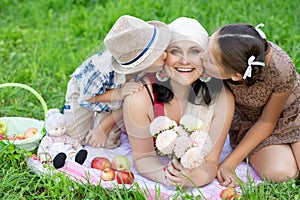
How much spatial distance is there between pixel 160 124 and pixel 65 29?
6.68ft

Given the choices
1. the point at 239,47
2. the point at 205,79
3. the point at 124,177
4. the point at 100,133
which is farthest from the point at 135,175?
the point at 239,47

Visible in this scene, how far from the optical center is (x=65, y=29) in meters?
4.11

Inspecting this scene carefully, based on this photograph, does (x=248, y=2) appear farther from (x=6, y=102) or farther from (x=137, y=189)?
(x=137, y=189)

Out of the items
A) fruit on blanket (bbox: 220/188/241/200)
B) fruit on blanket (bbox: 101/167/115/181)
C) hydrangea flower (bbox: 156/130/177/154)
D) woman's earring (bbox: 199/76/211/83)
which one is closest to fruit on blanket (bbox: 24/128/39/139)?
fruit on blanket (bbox: 101/167/115/181)

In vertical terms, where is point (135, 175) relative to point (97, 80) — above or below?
below

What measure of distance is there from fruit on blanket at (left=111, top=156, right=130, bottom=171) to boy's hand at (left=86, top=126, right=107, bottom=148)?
19 centimetres

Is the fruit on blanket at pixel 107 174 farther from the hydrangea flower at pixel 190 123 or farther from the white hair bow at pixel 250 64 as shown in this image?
the white hair bow at pixel 250 64

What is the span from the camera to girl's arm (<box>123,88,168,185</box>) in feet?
8.05

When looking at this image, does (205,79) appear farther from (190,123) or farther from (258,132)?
(258,132)

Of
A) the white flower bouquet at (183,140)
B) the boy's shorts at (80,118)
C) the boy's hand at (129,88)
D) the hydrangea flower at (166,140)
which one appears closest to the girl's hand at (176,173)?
the white flower bouquet at (183,140)

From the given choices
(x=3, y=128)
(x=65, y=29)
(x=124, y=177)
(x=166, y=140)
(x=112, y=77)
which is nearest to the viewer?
(x=166, y=140)

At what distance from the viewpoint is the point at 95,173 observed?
2486mm

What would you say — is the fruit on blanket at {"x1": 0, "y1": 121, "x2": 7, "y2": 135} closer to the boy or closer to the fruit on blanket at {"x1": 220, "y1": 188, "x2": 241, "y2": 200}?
the boy

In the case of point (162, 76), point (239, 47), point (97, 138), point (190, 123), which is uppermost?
point (239, 47)
